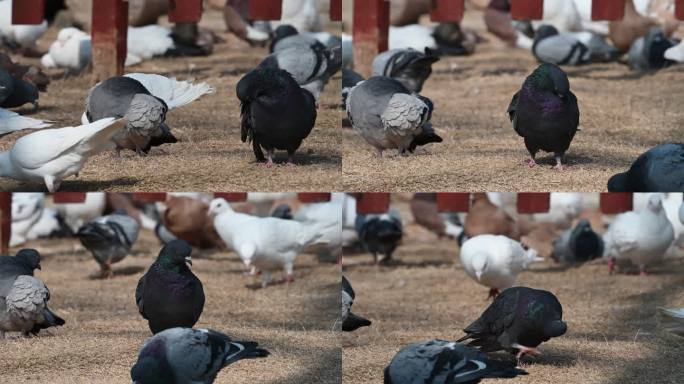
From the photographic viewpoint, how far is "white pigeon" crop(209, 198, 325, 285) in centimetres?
834

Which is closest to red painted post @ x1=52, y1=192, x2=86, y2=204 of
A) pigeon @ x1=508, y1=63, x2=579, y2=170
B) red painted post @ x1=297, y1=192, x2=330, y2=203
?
red painted post @ x1=297, y1=192, x2=330, y2=203

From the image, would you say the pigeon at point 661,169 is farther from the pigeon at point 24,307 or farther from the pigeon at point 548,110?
the pigeon at point 24,307

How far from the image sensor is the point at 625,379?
6328 millimetres

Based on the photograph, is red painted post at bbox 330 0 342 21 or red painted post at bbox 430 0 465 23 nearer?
red painted post at bbox 330 0 342 21

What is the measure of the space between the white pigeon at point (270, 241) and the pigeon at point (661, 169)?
222cm

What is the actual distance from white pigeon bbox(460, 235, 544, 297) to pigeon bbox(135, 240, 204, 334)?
1.91 m

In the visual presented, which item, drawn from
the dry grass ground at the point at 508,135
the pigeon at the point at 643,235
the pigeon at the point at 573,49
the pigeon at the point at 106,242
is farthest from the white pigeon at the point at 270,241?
the pigeon at the point at 573,49

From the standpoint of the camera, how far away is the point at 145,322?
24.2 ft

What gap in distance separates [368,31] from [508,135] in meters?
1.47

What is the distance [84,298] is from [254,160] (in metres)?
1.56

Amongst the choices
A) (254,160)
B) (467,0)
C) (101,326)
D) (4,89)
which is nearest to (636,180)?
(254,160)

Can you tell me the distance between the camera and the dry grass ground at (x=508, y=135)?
7.49m

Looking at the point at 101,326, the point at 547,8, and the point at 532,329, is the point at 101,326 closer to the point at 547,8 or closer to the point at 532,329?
the point at 532,329

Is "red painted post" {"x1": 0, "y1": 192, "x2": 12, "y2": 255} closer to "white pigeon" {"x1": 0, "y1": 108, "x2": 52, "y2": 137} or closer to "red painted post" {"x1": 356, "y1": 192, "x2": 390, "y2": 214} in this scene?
"white pigeon" {"x1": 0, "y1": 108, "x2": 52, "y2": 137}
